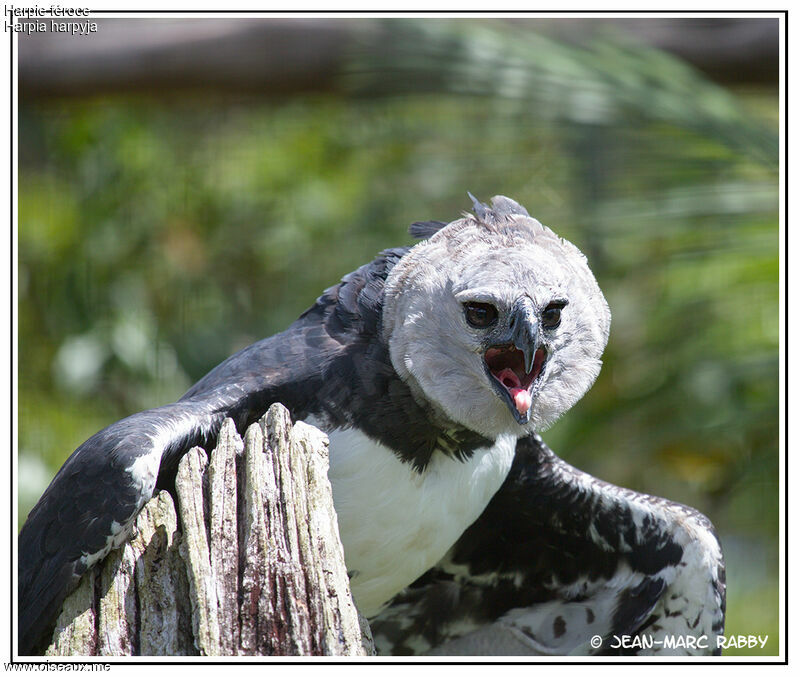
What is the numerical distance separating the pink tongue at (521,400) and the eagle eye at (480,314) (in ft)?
0.60

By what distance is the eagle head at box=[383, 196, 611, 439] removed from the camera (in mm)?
2674

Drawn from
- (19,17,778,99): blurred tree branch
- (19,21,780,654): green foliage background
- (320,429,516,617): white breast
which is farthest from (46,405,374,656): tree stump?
(19,17,778,99): blurred tree branch

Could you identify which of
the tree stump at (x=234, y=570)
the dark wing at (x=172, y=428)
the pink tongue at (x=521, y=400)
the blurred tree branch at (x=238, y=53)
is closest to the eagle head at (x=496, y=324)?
the pink tongue at (x=521, y=400)

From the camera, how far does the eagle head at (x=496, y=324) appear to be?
2674 mm

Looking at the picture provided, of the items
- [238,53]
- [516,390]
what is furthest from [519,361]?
[238,53]

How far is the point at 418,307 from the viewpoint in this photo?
2867mm

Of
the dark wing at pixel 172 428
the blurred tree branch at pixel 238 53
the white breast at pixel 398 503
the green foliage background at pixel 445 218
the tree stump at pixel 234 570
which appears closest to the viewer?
the tree stump at pixel 234 570

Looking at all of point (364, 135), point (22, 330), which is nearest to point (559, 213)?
point (364, 135)

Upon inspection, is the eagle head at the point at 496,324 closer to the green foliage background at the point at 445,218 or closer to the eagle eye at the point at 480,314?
the eagle eye at the point at 480,314

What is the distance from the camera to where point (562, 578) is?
3463 millimetres

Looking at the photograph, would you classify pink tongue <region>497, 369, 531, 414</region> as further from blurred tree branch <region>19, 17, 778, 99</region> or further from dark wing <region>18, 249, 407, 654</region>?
blurred tree branch <region>19, 17, 778, 99</region>

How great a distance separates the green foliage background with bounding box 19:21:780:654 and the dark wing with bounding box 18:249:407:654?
1.34 m

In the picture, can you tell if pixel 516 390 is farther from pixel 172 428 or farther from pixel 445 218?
pixel 445 218
